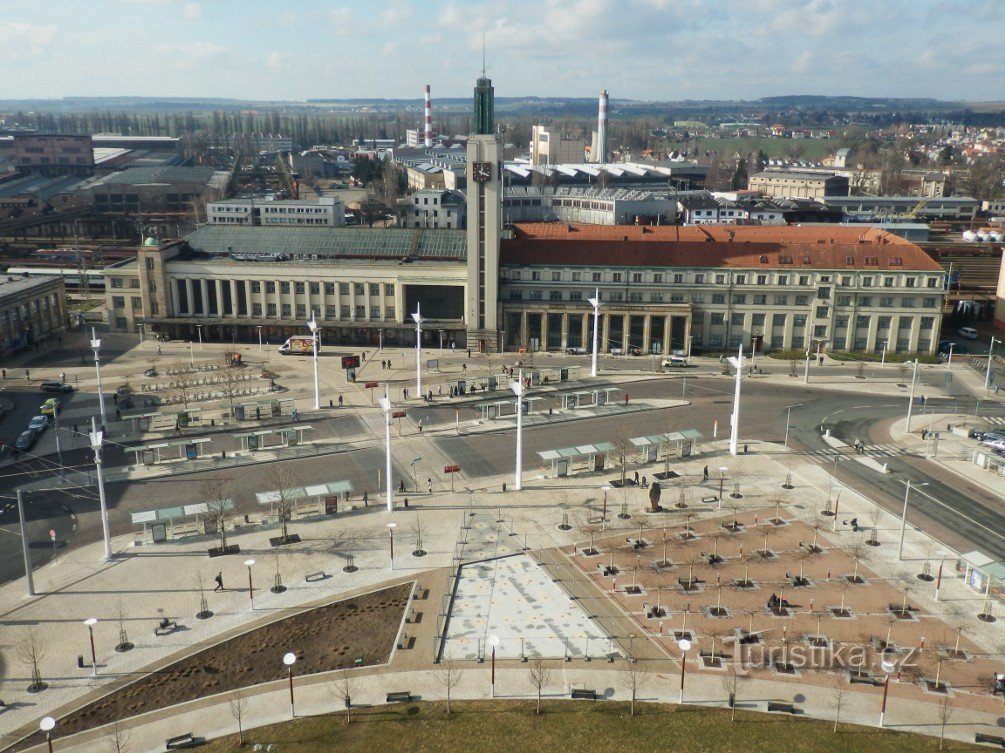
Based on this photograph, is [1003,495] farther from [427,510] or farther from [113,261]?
[113,261]

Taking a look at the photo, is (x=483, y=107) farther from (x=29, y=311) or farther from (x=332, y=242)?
(x=29, y=311)

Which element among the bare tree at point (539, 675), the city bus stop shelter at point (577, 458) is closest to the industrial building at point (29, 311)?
the city bus stop shelter at point (577, 458)

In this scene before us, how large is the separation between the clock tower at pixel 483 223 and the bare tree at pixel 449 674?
75032 mm

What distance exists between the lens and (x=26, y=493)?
72.2 m

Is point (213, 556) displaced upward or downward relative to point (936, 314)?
downward

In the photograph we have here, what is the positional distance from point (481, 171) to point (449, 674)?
82377 millimetres

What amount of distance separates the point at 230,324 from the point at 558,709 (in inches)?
3794

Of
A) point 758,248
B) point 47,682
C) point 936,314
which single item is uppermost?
point 758,248

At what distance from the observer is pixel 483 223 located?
117938 mm

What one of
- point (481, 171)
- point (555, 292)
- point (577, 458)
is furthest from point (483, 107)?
point (577, 458)

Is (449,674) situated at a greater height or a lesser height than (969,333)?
lesser

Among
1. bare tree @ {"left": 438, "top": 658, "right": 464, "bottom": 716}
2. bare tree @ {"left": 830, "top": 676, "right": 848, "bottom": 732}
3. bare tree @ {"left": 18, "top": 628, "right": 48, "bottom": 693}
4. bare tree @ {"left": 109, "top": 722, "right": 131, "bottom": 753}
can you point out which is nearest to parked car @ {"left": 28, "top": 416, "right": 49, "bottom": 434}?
bare tree @ {"left": 18, "top": 628, "right": 48, "bottom": 693}

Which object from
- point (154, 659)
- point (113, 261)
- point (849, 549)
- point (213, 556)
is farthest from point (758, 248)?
point (113, 261)

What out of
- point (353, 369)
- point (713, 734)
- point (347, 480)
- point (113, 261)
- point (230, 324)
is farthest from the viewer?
point (113, 261)
